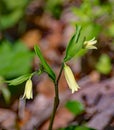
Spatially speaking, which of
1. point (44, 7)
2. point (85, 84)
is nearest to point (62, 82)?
point (85, 84)

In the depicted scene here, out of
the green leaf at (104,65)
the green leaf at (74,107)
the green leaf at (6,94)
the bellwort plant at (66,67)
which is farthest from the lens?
the green leaf at (104,65)

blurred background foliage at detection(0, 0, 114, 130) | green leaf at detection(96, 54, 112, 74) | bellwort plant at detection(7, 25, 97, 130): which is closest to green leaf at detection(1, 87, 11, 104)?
blurred background foliage at detection(0, 0, 114, 130)

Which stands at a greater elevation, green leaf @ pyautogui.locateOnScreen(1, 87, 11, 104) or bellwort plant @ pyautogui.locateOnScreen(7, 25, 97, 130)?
bellwort plant @ pyautogui.locateOnScreen(7, 25, 97, 130)

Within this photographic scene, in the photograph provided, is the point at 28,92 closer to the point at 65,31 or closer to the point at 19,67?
the point at 19,67

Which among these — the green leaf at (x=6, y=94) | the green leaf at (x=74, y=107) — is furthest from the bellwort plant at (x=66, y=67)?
the green leaf at (x=6, y=94)

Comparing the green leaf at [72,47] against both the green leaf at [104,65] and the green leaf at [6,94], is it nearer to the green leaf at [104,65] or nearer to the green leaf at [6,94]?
the green leaf at [6,94]

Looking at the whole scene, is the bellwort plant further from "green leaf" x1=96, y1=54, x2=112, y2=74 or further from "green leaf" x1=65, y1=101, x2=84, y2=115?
"green leaf" x1=96, y1=54, x2=112, y2=74

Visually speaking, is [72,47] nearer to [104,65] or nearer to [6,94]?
[6,94]
